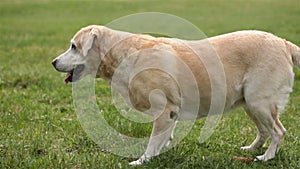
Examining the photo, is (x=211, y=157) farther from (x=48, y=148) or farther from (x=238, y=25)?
(x=238, y=25)

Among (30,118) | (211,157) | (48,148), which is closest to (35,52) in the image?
(30,118)

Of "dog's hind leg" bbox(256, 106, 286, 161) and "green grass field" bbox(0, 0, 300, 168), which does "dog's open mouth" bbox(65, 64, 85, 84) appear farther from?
"dog's hind leg" bbox(256, 106, 286, 161)

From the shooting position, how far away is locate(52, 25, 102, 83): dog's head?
5.32m

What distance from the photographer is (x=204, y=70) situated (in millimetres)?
5234

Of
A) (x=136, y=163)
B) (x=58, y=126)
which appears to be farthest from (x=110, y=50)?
(x=58, y=126)

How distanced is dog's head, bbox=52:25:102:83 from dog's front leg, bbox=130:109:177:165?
995 millimetres

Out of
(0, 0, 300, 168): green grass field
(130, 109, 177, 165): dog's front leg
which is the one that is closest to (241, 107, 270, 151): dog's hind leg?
(0, 0, 300, 168): green grass field

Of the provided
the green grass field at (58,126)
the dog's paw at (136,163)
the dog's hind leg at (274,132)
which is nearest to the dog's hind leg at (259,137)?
the green grass field at (58,126)

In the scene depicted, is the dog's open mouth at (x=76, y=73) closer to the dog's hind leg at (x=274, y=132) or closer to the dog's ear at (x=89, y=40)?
the dog's ear at (x=89, y=40)

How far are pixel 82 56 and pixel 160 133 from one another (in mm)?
1241

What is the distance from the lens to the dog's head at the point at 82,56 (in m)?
5.32

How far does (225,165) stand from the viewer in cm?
500

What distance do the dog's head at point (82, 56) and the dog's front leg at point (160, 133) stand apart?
1.00 meters

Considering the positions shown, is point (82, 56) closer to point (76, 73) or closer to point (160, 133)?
point (76, 73)
